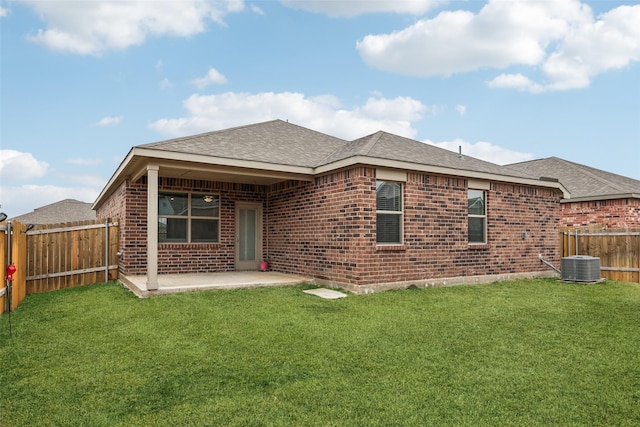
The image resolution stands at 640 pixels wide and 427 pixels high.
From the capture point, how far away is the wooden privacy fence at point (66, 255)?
977 centimetres

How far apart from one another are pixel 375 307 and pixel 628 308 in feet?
15.9

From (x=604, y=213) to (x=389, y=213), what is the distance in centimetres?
1000

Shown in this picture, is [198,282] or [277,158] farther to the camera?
[277,158]

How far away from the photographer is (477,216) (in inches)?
444

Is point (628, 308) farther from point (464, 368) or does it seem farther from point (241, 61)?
point (241, 61)

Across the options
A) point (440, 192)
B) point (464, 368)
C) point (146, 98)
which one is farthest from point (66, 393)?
point (146, 98)

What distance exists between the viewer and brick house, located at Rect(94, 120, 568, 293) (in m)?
9.27

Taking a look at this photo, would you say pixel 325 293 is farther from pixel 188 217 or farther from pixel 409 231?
pixel 188 217

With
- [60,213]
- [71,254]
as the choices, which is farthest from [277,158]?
[60,213]

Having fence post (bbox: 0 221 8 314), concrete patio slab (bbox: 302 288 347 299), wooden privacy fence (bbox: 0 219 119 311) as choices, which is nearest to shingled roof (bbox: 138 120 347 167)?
fence post (bbox: 0 221 8 314)

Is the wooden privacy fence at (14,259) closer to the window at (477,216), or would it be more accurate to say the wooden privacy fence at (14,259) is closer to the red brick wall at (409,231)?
the red brick wall at (409,231)

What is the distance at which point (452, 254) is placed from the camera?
35.0 feet

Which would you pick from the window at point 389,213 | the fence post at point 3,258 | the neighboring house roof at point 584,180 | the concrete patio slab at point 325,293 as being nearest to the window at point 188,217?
the fence post at point 3,258

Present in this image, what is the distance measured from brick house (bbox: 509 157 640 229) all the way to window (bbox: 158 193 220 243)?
1045 cm
